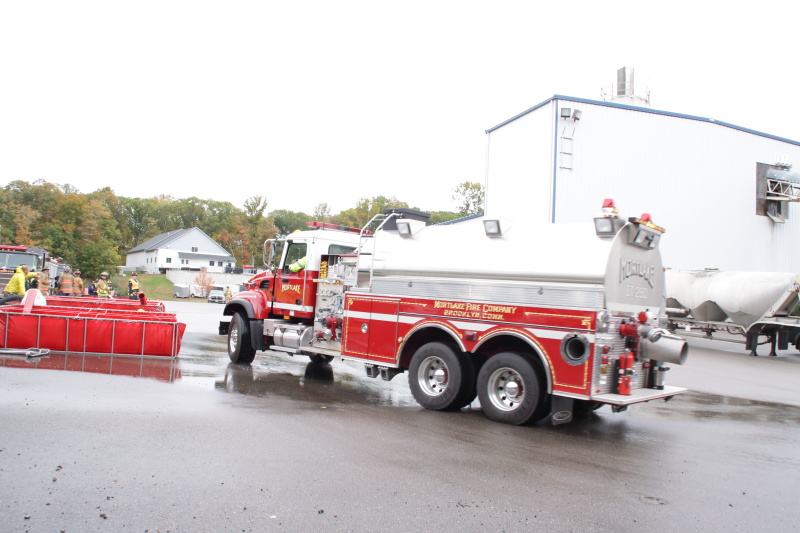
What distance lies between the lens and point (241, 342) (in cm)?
1253

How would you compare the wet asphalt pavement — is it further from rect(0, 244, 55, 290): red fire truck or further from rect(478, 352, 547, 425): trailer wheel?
rect(0, 244, 55, 290): red fire truck

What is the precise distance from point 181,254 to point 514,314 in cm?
9151

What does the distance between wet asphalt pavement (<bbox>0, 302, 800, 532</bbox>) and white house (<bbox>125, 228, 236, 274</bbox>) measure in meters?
84.1

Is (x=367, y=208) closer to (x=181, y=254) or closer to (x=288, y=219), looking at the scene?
(x=181, y=254)

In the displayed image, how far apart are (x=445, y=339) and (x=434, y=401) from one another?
908mm

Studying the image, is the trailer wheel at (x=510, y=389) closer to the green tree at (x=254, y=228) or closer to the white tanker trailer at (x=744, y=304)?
the white tanker trailer at (x=744, y=304)

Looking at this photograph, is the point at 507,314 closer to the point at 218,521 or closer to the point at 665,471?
the point at 665,471

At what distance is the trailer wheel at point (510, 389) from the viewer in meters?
7.70

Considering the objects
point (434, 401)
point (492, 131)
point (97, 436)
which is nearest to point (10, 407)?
point (97, 436)

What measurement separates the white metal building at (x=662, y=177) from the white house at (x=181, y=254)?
228ft

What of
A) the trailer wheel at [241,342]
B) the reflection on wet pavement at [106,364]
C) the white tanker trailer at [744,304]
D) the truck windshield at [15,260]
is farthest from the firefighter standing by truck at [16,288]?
the white tanker trailer at [744,304]

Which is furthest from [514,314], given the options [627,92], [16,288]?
[627,92]

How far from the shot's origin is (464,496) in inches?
201

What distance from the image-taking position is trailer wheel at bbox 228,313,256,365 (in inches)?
494
